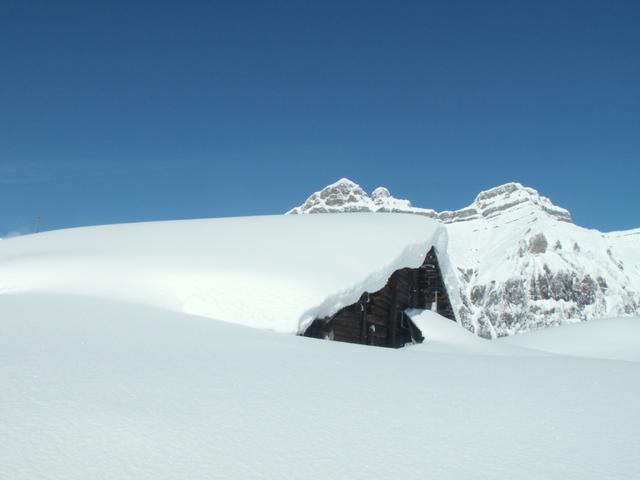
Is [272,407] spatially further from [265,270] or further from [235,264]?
[235,264]

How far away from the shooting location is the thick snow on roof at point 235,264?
7.30 metres

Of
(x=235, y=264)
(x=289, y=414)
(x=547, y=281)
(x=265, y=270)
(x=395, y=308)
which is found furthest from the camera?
(x=547, y=281)

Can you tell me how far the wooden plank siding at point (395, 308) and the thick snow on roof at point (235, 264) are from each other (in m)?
1.24

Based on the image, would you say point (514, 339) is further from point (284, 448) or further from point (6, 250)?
point (284, 448)

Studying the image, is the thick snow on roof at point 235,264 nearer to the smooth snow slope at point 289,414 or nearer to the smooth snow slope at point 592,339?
the smooth snow slope at point 289,414

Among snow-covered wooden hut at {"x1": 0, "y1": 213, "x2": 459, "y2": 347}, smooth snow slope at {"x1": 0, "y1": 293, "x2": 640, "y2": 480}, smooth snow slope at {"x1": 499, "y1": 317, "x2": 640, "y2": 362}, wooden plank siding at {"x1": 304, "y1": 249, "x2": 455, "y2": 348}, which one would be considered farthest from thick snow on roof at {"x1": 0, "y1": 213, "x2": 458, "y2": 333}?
smooth snow slope at {"x1": 499, "y1": 317, "x2": 640, "y2": 362}

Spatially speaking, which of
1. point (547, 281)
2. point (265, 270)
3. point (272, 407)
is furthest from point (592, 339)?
point (547, 281)

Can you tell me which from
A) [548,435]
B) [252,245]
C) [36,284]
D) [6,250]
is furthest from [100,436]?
[6,250]

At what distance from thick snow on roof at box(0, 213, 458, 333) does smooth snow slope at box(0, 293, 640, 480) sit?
2.71m

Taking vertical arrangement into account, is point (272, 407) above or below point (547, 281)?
below

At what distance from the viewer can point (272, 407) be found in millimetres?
2881

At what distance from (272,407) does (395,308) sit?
1017cm

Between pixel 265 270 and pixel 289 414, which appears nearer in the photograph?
pixel 289 414

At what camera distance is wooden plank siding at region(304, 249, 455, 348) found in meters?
11.4
